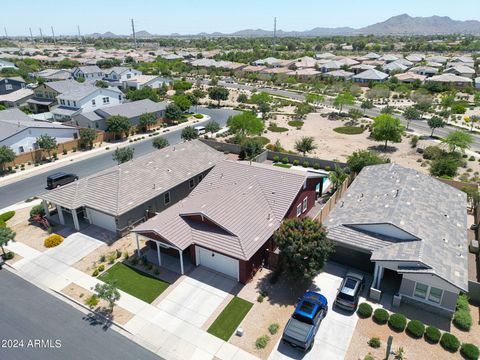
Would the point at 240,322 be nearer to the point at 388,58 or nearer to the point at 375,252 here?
the point at 375,252

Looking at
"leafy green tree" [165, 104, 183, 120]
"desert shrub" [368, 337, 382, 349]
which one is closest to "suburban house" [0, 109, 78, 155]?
"leafy green tree" [165, 104, 183, 120]

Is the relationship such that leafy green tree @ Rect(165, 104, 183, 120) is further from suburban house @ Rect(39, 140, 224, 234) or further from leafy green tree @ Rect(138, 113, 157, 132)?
suburban house @ Rect(39, 140, 224, 234)

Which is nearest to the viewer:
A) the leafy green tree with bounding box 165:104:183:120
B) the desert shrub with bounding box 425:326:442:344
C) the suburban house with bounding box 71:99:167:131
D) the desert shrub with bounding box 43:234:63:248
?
the desert shrub with bounding box 425:326:442:344

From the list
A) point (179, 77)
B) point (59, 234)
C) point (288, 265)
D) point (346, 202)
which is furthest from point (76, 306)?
point (179, 77)

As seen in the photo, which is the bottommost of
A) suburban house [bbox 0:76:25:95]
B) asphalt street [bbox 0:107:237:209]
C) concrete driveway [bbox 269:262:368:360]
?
asphalt street [bbox 0:107:237:209]

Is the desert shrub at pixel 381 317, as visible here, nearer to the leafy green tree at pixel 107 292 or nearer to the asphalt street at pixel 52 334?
the asphalt street at pixel 52 334

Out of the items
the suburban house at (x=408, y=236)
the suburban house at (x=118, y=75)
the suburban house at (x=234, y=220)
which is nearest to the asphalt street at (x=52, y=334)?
the suburban house at (x=234, y=220)
